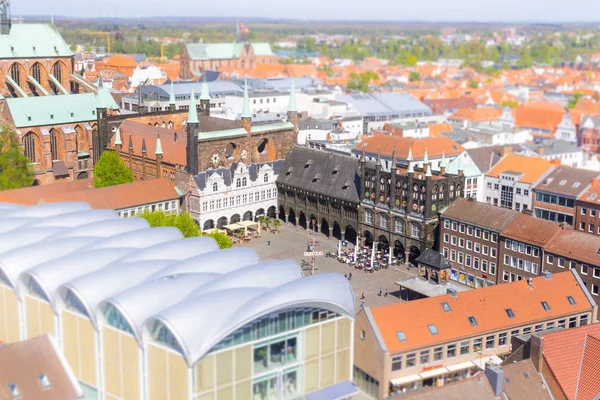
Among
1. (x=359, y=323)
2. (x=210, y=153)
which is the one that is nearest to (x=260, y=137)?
(x=210, y=153)

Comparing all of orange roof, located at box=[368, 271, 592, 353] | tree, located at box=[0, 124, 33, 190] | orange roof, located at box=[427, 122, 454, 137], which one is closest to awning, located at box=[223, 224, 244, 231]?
tree, located at box=[0, 124, 33, 190]

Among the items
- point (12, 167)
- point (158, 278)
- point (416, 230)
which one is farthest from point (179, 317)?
point (12, 167)

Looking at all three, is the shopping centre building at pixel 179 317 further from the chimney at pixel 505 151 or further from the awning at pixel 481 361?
the chimney at pixel 505 151

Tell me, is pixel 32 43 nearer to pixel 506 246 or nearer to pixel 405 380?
pixel 506 246

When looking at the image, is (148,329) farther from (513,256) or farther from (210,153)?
(210,153)

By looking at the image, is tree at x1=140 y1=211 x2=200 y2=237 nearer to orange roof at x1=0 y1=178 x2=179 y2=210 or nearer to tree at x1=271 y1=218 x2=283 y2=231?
orange roof at x1=0 y1=178 x2=179 y2=210

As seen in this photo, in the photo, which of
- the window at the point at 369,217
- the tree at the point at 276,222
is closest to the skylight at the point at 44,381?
the window at the point at 369,217

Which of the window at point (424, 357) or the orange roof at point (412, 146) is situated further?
the orange roof at point (412, 146)
